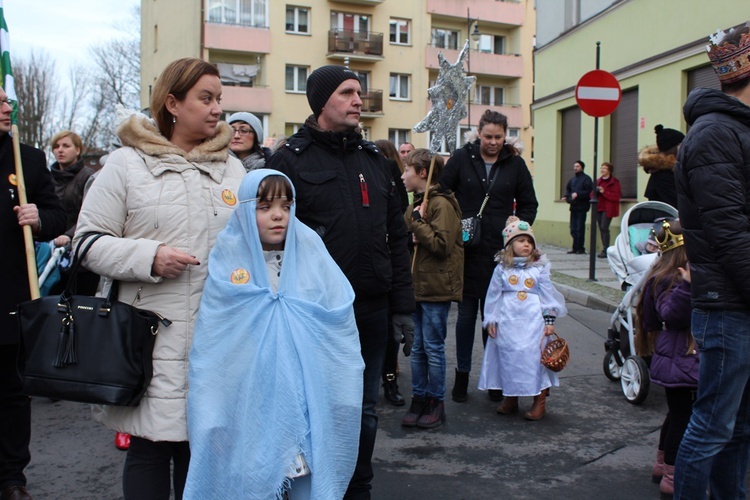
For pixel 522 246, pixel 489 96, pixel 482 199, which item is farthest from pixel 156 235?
pixel 489 96

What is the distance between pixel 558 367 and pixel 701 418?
2245 mm

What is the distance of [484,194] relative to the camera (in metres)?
6.06

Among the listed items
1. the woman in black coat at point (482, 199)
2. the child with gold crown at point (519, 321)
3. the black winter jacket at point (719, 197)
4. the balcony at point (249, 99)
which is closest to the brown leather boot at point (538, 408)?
the child with gold crown at point (519, 321)

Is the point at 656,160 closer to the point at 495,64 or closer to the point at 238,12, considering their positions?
the point at 238,12

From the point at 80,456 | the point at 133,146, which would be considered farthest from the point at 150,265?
the point at 80,456

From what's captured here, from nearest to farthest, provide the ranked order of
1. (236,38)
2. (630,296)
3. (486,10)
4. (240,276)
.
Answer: (240,276)
(630,296)
(236,38)
(486,10)

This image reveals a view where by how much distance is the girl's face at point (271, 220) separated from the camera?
298 centimetres

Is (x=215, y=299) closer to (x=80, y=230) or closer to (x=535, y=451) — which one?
(x=80, y=230)

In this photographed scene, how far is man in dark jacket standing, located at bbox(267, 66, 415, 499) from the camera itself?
352 centimetres

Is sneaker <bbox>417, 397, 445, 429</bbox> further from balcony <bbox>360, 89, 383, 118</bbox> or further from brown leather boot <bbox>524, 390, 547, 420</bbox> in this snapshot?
balcony <bbox>360, 89, 383, 118</bbox>

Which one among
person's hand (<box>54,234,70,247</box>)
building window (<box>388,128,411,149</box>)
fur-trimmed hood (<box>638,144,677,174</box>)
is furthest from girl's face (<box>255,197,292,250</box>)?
building window (<box>388,128,411,149</box>)

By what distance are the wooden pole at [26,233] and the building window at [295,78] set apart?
1436 inches

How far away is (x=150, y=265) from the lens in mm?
2758

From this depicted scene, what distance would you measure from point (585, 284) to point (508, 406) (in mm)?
6621
